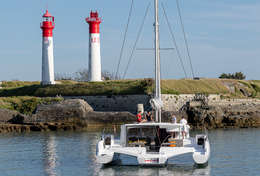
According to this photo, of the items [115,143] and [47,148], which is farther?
[47,148]

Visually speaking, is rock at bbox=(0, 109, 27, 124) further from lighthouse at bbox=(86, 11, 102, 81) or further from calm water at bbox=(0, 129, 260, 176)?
lighthouse at bbox=(86, 11, 102, 81)

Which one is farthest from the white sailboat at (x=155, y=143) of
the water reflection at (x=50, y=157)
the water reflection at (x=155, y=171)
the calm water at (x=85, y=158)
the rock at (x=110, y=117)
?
the rock at (x=110, y=117)

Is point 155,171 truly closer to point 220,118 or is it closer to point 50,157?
point 50,157

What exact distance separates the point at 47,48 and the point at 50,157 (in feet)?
112

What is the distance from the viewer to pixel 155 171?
2297cm

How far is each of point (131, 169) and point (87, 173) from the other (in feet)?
6.91

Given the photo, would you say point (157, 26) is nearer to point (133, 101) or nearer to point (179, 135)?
point (179, 135)

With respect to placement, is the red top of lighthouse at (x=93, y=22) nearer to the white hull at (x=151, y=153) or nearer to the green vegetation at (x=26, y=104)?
the green vegetation at (x=26, y=104)

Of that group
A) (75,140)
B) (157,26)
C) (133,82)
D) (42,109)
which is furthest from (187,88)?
(157,26)

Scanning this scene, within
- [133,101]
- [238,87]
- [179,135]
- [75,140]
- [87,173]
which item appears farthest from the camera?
[238,87]

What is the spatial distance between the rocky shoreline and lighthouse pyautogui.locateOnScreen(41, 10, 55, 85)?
11.7 metres

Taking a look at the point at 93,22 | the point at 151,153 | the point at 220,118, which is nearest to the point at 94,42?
the point at 93,22

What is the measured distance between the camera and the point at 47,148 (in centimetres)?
3272

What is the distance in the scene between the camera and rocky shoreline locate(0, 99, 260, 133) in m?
47.7
